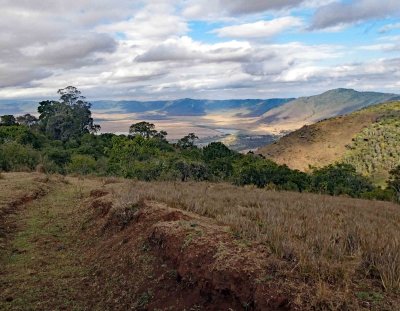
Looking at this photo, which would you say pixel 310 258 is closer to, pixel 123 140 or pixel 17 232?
pixel 17 232

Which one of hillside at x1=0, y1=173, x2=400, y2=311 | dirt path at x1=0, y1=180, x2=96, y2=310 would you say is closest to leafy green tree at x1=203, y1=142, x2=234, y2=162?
dirt path at x1=0, y1=180, x2=96, y2=310

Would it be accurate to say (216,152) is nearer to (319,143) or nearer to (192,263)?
(319,143)

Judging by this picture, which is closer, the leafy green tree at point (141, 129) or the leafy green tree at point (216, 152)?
the leafy green tree at point (216, 152)

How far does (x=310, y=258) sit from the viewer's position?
6.64 m

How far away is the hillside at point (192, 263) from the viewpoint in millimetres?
6105

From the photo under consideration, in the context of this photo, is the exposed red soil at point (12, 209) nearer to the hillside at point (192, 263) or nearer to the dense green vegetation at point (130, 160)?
the hillside at point (192, 263)

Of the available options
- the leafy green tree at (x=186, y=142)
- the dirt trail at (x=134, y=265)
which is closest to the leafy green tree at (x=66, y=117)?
the leafy green tree at (x=186, y=142)

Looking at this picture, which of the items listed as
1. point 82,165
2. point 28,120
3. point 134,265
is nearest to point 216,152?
point 82,165

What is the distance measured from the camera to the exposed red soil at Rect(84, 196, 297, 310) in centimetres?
642

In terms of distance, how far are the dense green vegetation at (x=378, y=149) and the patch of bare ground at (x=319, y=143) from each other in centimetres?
354

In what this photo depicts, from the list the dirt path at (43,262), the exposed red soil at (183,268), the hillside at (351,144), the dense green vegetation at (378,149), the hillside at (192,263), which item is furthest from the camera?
the hillside at (351,144)

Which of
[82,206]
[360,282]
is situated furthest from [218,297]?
[82,206]

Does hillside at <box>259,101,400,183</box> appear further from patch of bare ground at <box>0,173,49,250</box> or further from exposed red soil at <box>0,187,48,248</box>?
exposed red soil at <box>0,187,48,248</box>

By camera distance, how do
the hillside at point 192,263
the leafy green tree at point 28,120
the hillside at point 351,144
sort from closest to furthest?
the hillside at point 192,263 → the leafy green tree at point 28,120 → the hillside at point 351,144
